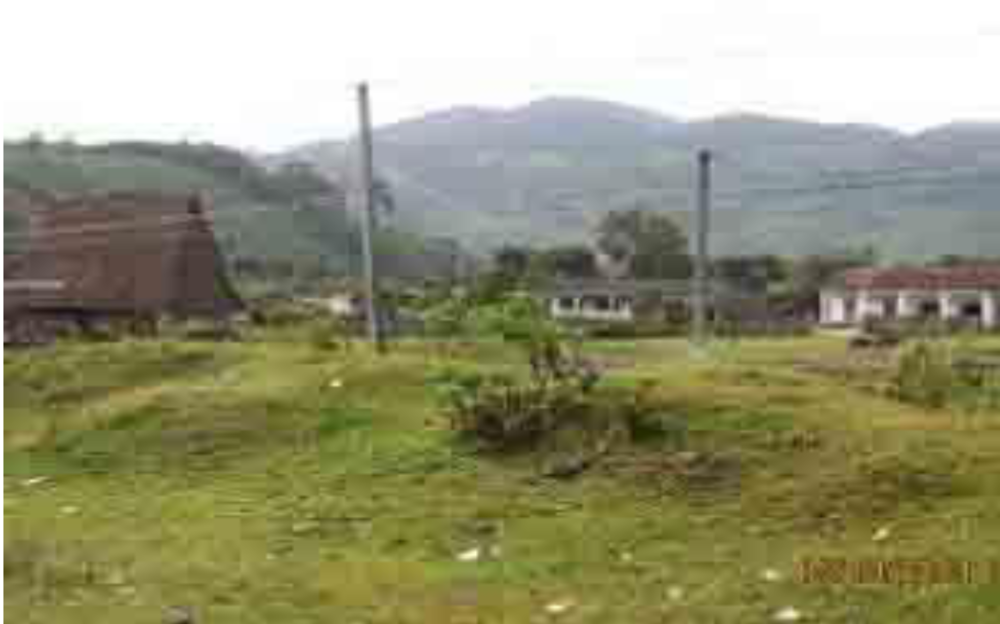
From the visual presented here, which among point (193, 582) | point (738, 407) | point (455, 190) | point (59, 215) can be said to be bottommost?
point (193, 582)

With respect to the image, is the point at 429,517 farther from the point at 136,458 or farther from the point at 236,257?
the point at 236,257

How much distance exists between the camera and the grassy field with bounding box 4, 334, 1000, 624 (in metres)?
6.26

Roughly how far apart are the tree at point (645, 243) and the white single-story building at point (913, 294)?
316 inches

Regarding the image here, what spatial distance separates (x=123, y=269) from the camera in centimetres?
2512

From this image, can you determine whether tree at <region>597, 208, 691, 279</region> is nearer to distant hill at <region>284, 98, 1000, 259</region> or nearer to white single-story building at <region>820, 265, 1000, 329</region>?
distant hill at <region>284, 98, 1000, 259</region>

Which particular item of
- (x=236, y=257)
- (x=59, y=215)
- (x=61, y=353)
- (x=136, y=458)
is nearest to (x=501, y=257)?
(x=236, y=257)

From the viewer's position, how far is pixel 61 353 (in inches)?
640

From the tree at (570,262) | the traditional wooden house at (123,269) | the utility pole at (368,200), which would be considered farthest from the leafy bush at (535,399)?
the tree at (570,262)

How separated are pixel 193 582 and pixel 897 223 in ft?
319

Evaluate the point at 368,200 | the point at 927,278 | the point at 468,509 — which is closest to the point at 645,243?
the point at 927,278

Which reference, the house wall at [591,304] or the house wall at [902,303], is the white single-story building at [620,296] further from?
the house wall at [902,303]

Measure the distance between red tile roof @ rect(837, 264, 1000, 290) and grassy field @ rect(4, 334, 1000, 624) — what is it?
34413mm

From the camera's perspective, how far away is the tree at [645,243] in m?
54.5
